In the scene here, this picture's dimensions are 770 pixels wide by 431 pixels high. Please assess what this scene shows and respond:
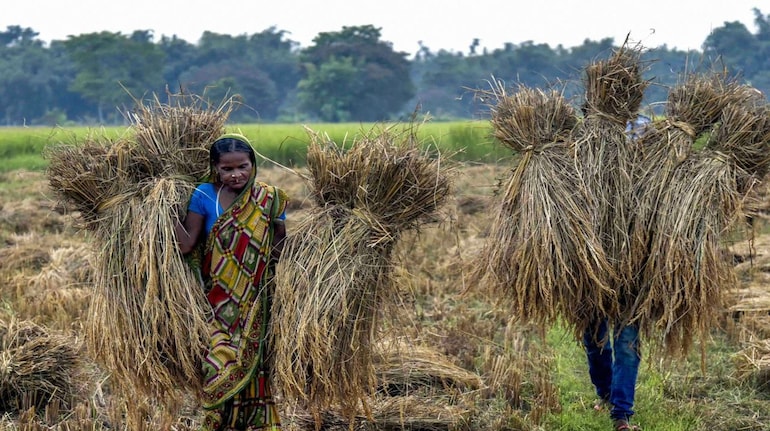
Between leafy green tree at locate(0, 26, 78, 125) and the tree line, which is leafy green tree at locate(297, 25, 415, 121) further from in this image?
leafy green tree at locate(0, 26, 78, 125)

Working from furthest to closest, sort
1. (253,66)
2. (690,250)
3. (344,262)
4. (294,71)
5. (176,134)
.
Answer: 1. (294,71)
2. (253,66)
3. (690,250)
4. (176,134)
5. (344,262)

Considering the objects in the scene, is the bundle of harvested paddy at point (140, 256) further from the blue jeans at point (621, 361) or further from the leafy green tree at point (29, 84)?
the leafy green tree at point (29, 84)

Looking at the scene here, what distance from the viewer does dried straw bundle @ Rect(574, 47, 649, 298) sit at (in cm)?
383

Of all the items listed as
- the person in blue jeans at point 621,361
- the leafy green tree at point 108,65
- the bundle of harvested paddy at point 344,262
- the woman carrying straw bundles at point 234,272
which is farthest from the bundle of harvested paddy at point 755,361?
the leafy green tree at point 108,65

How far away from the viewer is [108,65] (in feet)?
141

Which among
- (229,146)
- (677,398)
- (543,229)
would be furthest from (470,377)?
(229,146)

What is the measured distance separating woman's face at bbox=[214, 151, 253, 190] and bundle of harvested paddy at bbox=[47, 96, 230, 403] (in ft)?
0.79

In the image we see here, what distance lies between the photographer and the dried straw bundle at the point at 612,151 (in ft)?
12.6

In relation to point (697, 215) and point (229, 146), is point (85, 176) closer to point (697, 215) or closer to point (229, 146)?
point (229, 146)

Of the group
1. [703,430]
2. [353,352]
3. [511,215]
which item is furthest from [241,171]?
[703,430]

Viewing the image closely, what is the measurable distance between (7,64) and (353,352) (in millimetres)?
47767

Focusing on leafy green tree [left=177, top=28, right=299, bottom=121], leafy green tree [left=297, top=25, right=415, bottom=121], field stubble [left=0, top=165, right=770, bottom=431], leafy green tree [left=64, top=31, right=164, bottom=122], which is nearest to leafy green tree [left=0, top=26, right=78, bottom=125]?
leafy green tree [left=64, top=31, right=164, bottom=122]

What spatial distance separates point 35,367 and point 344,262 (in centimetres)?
197

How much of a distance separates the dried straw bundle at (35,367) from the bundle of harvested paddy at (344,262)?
163 centimetres
